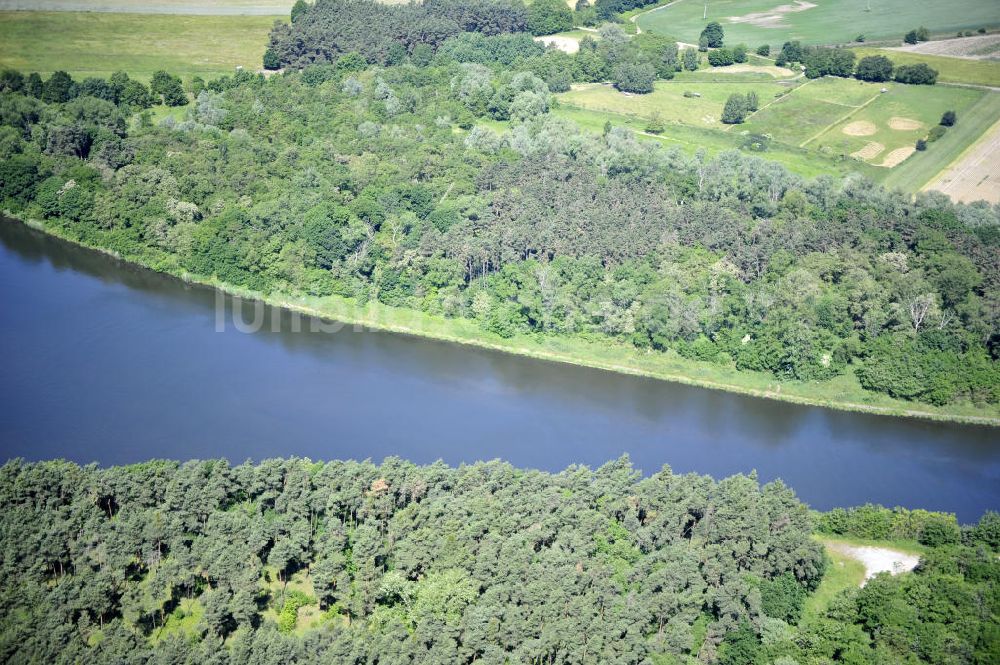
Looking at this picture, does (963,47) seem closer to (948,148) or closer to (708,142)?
(948,148)

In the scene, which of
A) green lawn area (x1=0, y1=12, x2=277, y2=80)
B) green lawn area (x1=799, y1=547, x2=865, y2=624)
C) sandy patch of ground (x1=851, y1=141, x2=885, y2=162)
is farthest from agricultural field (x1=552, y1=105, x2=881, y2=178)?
green lawn area (x1=799, y1=547, x2=865, y2=624)

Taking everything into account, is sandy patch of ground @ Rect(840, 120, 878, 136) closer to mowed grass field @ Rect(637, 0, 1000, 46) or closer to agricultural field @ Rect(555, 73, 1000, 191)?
agricultural field @ Rect(555, 73, 1000, 191)

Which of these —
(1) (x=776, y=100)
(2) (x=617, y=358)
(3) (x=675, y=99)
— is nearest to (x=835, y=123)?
(1) (x=776, y=100)

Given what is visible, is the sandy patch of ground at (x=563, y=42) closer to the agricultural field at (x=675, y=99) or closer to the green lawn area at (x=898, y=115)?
the agricultural field at (x=675, y=99)

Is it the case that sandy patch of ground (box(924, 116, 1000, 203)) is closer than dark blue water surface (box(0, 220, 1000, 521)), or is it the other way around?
dark blue water surface (box(0, 220, 1000, 521))

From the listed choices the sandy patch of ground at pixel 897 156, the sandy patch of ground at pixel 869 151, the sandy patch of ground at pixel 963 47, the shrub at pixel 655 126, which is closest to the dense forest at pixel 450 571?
the sandy patch of ground at pixel 897 156

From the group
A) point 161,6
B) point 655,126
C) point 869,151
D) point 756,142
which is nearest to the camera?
point 869,151
